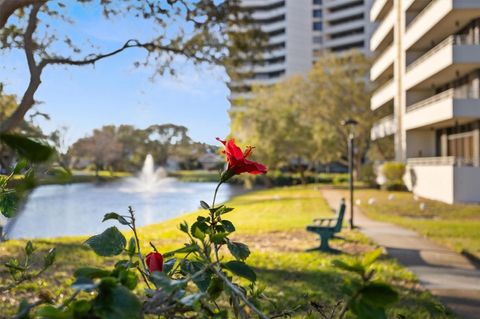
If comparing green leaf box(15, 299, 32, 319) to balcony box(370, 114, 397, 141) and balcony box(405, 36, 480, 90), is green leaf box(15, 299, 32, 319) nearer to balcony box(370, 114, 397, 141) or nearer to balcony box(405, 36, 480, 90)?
balcony box(405, 36, 480, 90)

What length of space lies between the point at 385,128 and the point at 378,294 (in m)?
29.5

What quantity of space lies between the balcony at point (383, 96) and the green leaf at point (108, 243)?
2792 cm

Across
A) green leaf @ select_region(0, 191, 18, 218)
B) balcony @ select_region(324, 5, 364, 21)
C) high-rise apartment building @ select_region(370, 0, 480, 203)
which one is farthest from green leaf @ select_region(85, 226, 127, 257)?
balcony @ select_region(324, 5, 364, 21)

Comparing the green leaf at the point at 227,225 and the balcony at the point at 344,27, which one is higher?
the balcony at the point at 344,27

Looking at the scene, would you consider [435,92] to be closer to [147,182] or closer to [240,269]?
[147,182]

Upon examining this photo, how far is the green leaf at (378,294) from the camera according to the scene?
2.02 ft

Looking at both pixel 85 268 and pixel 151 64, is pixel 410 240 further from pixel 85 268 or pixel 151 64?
pixel 85 268

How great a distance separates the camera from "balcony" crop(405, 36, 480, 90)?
18.3 m

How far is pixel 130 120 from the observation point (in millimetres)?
2111

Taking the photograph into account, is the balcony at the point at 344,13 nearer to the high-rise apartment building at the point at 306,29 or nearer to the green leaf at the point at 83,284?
A: the high-rise apartment building at the point at 306,29

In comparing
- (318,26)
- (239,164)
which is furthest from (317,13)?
(239,164)

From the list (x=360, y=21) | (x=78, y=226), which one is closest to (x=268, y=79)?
(x=360, y=21)

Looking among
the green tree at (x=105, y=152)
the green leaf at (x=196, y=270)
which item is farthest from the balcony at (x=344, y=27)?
the green leaf at (x=196, y=270)

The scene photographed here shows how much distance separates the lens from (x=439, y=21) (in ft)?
66.6
